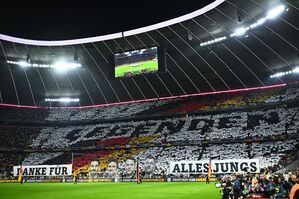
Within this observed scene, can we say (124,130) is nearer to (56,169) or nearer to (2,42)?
(56,169)

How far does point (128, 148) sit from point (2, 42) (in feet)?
70.4

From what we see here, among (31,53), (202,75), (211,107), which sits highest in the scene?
(31,53)

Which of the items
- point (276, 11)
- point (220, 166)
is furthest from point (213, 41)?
point (220, 166)

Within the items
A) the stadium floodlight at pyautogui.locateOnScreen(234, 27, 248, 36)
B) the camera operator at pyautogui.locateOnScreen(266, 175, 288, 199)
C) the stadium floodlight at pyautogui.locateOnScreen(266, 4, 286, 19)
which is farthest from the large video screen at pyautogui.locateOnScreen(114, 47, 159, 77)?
the camera operator at pyautogui.locateOnScreen(266, 175, 288, 199)

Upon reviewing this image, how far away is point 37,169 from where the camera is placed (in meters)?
41.7

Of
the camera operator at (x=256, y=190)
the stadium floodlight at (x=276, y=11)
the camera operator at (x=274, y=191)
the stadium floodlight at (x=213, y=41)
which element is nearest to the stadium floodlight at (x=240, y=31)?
the stadium floodlight at (x=213, y=41)

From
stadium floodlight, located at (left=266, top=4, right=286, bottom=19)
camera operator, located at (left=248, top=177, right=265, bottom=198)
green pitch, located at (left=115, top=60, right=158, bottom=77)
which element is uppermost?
stadium floodlight, located at (left=266, top=4, right=286, bottom=19)

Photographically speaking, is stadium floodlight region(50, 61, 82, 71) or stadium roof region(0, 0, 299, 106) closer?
stadium roof region(0, 0, 299, 106)

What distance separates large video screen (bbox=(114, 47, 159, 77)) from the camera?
1462 inches

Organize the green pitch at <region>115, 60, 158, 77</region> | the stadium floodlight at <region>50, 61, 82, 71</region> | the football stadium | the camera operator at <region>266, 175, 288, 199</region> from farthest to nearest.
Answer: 1. the stadium floodlight at <region>50, 61, 82, 71</region>
2. the green pitch at <region>115, 60, 158, 77</region>
3. the football stadium
4. the camera operator at <region>266, 175, 288, 199</region>

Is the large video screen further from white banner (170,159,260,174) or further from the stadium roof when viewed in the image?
white banner (170,159,260,174)

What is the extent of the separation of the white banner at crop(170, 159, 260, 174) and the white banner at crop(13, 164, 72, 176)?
1335cm

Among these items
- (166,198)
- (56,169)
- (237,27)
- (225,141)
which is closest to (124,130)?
(56,169)

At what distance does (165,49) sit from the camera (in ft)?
126
